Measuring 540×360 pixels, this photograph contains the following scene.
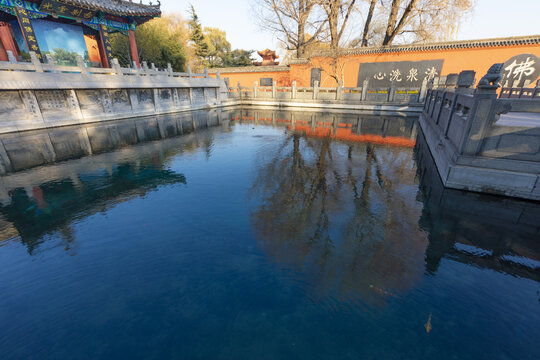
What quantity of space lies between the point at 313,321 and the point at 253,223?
7.02ft

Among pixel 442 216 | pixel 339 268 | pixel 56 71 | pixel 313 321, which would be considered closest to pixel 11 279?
pixel 313 321

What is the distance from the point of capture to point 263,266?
3443mm

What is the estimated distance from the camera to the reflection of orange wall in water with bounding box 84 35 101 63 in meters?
18.5

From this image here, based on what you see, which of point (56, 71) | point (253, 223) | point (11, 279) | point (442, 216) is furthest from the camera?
point (56, 71)

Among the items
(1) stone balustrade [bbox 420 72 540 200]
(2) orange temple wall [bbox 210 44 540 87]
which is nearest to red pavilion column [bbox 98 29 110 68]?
(2) orange temple wall [bbox 210 44 540 87]

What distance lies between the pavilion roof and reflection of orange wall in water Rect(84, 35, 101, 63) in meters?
3.19

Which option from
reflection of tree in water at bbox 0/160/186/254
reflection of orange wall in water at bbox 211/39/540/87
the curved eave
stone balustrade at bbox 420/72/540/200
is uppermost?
the curved eave

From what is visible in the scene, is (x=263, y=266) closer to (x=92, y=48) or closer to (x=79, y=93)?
(x=79, y=93)

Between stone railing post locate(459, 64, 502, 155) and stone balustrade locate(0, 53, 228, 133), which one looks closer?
stone railing post locate(459, 64, 502, 155)

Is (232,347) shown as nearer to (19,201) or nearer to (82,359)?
(82,359)

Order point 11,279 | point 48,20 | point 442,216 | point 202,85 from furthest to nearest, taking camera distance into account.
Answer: point 202,85
point 48,20
point 442,216
point 11,279

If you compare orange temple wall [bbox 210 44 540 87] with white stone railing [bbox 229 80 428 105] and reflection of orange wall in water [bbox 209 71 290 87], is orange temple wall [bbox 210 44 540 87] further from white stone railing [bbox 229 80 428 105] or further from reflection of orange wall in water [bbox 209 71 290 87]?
white stone railing [bbox 229 80 428 105]

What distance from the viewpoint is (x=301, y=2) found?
21.9 metres

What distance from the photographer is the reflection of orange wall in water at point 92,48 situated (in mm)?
18500
